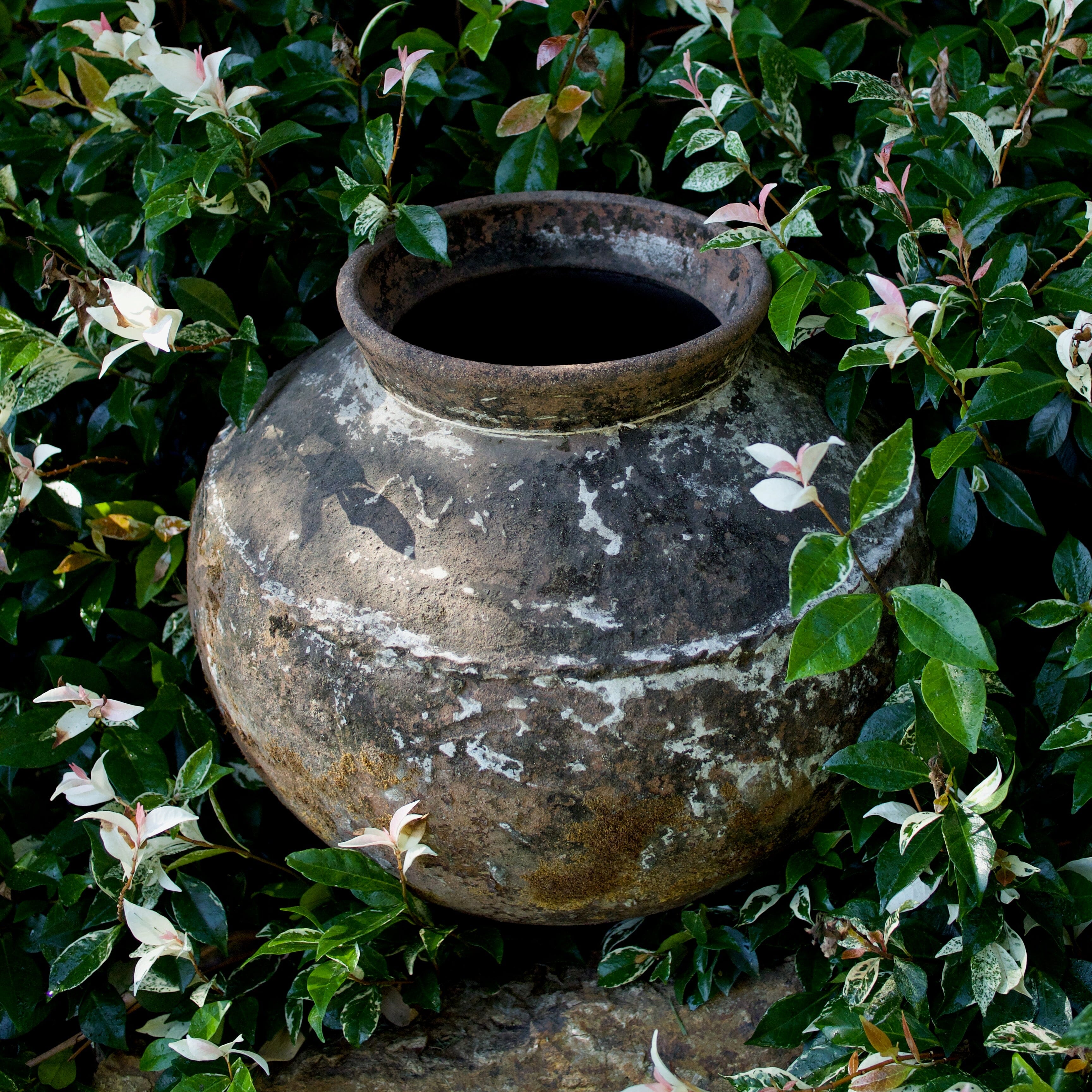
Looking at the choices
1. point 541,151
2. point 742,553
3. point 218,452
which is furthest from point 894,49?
point 218,452

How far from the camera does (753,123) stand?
1.80m

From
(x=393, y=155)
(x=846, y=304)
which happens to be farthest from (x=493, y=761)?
(x=393, y=155)

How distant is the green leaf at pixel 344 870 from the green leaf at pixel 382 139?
945 mm

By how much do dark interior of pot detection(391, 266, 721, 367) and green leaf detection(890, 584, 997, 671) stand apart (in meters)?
0.64

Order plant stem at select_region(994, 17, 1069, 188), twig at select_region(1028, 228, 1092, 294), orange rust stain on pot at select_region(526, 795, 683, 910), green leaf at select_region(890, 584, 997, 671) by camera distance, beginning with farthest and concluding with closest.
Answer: plant stem at select_region(994, 17, 1069, 188) < twig at select_region(1028, 228, 1092, 294) < orange rust stain on pot at select_region(526, 795, 683, 910) < green leaf at select_region(890, 584, 997, 671)

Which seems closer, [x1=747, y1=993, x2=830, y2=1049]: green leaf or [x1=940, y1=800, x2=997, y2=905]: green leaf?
[x1=940, y1=800, x2=997, y2=905]: green leaf

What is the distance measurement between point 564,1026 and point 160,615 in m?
1.12

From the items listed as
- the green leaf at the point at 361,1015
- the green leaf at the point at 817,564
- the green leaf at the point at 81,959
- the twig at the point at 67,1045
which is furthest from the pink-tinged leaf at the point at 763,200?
the twig at the point at 67,1045

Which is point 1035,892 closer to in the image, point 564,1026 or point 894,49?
point 564,1026

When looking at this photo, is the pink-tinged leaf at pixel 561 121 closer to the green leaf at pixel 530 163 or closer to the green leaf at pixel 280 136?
the green leaf at pixel 530 163

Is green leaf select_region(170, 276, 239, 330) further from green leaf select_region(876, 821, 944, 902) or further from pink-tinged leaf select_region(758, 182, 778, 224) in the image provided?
green leaf select_region(876, 821, 944, 902)

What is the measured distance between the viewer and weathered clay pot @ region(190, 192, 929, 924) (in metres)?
1.26

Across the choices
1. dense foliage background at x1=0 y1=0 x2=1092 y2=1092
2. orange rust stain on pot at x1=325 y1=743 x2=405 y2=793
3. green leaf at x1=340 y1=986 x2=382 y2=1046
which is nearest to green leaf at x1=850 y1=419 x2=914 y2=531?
dense foliage background at x1=0 y1=0 x2=1092 y2=1092

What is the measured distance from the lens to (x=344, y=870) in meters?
1.42
